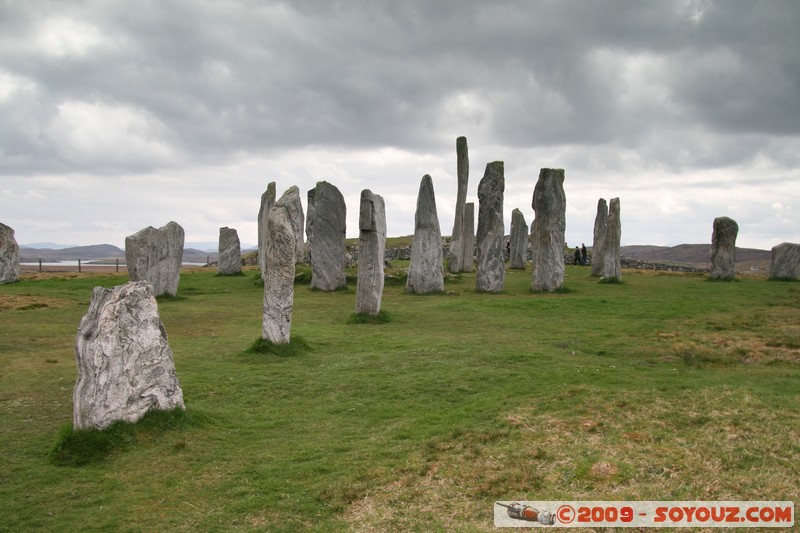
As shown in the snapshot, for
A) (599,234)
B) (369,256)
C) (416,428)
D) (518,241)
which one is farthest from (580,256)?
(416,428)

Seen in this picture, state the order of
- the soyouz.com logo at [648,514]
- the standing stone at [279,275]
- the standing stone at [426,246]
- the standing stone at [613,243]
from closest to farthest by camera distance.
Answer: the soyouz.com logo at [648,514] → the standing stone at [279,275] → the standing stone at [426,246] → the standing stone at [613,243]

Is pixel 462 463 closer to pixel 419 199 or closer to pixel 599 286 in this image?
pixel 419 199

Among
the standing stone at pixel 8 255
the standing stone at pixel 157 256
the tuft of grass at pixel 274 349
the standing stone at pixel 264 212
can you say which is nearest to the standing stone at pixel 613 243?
the standing stone at pixel 264 212

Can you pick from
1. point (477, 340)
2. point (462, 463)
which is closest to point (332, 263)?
point (477, 340)

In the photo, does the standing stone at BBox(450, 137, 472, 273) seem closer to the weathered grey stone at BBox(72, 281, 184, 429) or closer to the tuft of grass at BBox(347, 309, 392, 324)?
the tuft of grass at BBox(347, 309, 392, 324)

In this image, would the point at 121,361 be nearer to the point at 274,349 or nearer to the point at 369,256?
the point at 274,349

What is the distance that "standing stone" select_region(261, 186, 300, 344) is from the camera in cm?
1391

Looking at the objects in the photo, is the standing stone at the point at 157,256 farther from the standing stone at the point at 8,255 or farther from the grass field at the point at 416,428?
the standing stone at the point at 8,255

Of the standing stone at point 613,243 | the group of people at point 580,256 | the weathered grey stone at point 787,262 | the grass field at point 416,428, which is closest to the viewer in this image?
the grass field at point 416,428

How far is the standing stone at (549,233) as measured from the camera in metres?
26.4

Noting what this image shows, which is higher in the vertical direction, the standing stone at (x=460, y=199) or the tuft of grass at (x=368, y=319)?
the standing stone at (x=460, y=199)

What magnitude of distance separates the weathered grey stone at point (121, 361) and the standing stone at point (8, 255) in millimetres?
25664

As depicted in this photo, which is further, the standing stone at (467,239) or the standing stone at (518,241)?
the standing stone at (518,241)

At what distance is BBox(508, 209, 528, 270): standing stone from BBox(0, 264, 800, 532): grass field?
2295 cm
